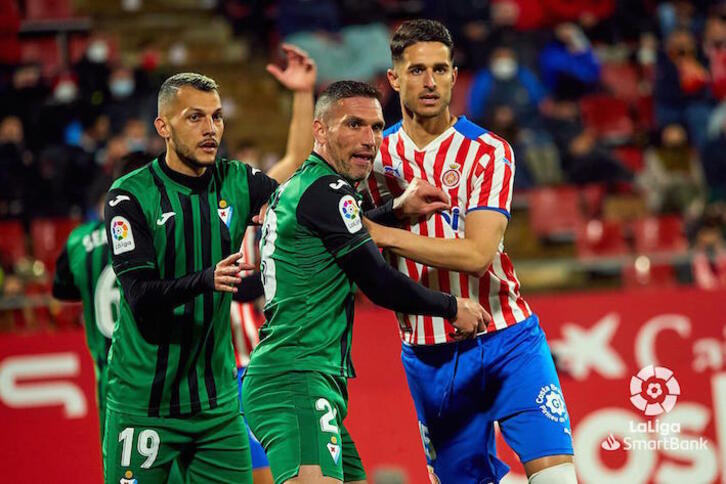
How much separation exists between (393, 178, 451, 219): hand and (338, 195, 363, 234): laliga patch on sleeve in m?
0.58

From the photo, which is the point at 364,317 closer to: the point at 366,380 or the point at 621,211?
the point at 366,380

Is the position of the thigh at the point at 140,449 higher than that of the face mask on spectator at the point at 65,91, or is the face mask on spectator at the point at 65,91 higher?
the face mask on spectator at the point at 65,91

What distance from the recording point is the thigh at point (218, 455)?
495 centimetres

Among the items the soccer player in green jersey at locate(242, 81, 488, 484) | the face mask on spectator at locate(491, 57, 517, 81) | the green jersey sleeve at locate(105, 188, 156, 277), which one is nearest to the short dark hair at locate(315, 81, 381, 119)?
the soccer player in green jersey at locate(242, 81, 488, 484)

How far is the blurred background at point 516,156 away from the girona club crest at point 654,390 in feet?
0.38

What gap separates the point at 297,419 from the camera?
432 centimetres

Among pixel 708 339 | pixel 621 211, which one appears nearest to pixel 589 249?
pixel 621 211

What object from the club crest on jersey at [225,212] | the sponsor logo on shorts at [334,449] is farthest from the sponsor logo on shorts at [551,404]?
the club crest on jersey at [225,212]

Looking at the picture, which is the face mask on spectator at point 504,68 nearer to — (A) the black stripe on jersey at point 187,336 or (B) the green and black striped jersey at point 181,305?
(B) the green and black striped jersey at point 181,305

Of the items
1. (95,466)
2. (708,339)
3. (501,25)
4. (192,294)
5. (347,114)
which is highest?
(501,25)

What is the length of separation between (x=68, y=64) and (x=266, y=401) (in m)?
12.6

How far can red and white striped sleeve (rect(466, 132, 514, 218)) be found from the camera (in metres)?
4.96

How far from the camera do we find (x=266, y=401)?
4418 millimetres

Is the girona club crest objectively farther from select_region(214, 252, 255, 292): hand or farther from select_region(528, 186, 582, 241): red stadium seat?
select_region(528, 186, 582, 241): red stadium seat
